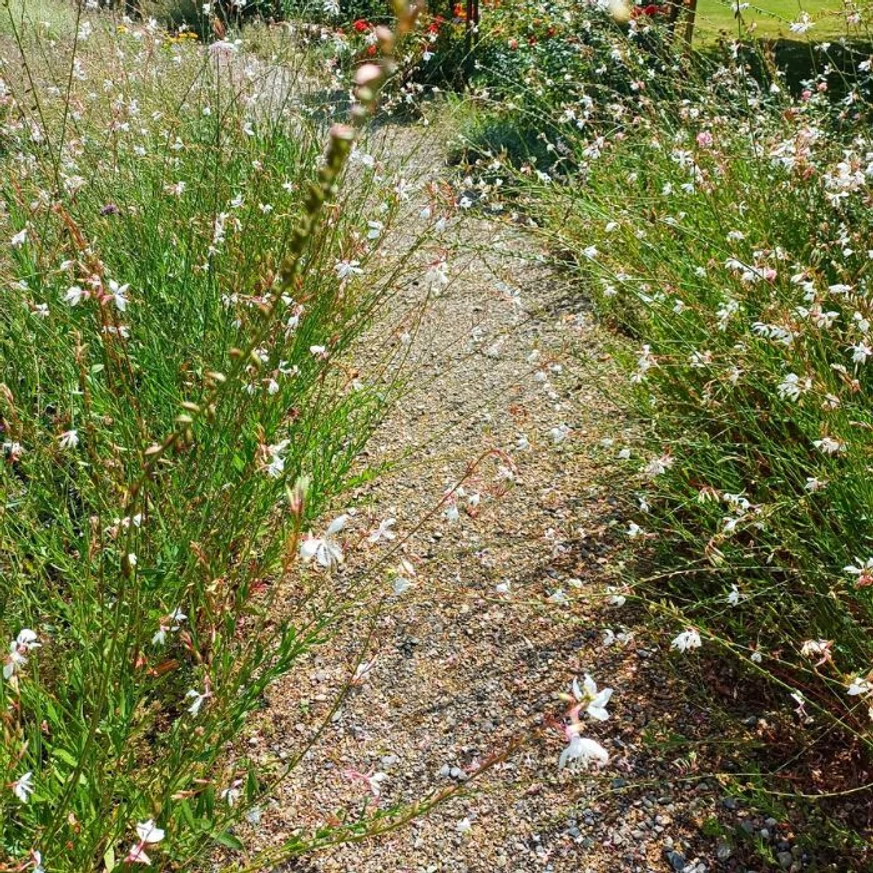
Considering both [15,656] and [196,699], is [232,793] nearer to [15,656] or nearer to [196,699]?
[196,699]

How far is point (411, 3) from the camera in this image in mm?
769

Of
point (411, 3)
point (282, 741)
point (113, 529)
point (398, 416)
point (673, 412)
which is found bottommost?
point (282, 741)

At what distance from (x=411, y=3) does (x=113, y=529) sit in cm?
133

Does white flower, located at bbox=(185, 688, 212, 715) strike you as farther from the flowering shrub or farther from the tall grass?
the flowering shrub

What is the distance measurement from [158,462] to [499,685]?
1.15m

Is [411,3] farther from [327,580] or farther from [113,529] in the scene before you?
[327,580]

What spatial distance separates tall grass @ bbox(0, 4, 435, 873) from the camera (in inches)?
63.1

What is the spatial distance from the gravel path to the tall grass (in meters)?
0.17

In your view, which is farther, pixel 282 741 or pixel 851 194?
pixel 851 194

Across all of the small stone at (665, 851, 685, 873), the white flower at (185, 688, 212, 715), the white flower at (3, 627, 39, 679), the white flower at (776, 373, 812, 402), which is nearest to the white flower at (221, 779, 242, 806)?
the white flower at (185, 688, 212, 715)

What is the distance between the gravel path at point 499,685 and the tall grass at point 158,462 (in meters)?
0.17

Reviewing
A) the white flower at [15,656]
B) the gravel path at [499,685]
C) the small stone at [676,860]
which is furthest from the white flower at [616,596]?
the white flower at [15,656]

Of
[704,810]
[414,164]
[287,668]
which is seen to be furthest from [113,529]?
[414,164]

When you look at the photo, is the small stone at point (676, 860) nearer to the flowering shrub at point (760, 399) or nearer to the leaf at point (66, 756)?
the flowering shrub at point (760, 399)
